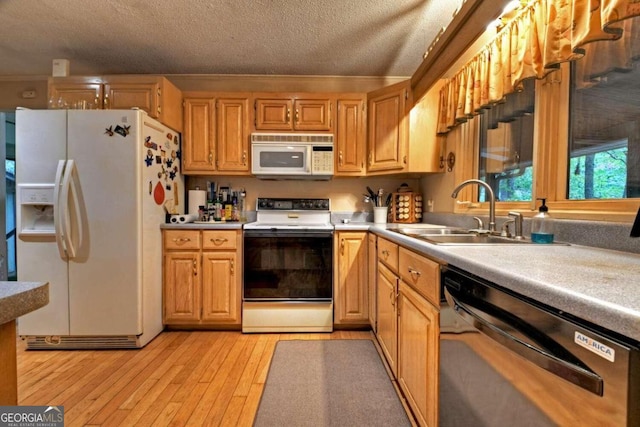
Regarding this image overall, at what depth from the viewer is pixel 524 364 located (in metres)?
0.64

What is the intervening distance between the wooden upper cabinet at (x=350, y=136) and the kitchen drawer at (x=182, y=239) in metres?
1.41

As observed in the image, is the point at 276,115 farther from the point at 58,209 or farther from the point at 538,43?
the point at 538,43

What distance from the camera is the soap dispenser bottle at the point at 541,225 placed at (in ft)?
4.16

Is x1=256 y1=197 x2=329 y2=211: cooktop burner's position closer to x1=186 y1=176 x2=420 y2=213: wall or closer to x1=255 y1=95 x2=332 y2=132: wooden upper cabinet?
x1=186 y1=176 x2=420 y2=213: wall

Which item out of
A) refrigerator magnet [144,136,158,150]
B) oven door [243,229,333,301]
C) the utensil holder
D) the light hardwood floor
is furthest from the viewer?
the utensil holder

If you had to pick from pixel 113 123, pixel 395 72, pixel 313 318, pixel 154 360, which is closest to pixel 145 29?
pixel 113 123

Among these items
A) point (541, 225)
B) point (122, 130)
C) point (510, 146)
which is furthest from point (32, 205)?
point (510, 146)

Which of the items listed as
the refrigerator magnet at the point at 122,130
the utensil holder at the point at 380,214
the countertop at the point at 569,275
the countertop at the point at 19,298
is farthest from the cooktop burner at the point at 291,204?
the countertop at the point at 19,298

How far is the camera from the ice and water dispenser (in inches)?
82.0

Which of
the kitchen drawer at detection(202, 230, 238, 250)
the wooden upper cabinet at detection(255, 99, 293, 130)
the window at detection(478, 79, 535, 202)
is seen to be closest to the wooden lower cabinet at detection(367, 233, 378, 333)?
the window at detection(478, 79, 535, 202)

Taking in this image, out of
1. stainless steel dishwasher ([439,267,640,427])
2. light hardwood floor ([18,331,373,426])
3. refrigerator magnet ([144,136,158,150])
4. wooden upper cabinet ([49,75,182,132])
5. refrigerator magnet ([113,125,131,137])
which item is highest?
wooden upper cabinet ([49,75,182,132])

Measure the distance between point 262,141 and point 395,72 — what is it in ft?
5.05

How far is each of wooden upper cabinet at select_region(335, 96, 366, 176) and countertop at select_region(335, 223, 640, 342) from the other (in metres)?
1.72

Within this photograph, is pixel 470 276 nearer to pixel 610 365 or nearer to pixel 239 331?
pixel 610 365
